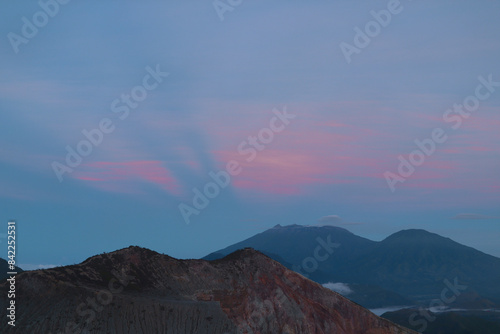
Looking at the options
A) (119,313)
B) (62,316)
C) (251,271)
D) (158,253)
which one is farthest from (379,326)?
(62,316)

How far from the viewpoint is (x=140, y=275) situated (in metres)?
138

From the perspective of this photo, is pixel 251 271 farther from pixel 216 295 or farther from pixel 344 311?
pixel 344 311

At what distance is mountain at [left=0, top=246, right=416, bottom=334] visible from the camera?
117375 mm

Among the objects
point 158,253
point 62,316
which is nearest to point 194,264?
point 158,253

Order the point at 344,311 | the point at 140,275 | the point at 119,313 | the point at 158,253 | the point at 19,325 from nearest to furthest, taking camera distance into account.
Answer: the point at 19,325
the point at 119,313
the point at 140,275
the point at 158,253
the point at 344,311

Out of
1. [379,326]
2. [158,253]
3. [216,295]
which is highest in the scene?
[158,253]

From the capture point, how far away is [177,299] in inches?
5340

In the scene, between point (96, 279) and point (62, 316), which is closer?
point (62, 316)

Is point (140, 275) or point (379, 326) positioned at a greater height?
point (140, 275)

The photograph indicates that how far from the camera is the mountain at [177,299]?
385ft

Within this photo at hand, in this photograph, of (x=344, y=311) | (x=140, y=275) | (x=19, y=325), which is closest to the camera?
(x=19, y=325)

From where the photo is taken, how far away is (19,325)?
11131cm

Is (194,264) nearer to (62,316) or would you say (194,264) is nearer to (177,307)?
(177,307)

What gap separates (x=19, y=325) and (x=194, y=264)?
4734 cm
